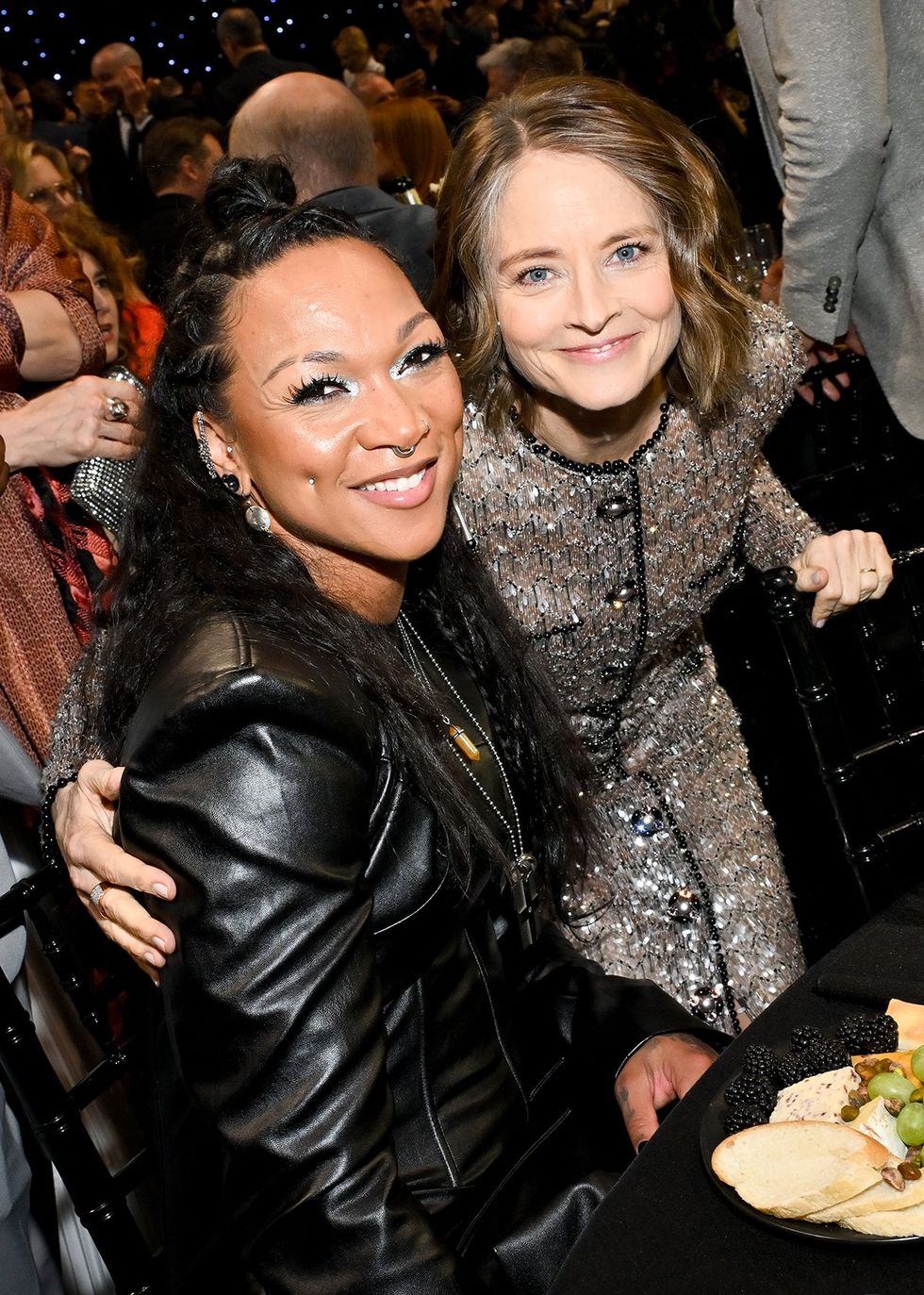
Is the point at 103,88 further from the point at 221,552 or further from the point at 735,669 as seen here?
the point at 221,552

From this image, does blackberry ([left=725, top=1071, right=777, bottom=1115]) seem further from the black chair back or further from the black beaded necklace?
the black beaded necklace

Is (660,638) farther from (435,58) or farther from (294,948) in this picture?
(435,58)

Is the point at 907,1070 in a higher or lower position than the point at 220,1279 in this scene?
higher

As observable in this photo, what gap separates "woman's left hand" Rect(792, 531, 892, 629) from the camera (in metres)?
1.98

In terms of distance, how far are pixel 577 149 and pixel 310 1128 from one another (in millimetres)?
1471

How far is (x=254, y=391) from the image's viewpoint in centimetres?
152

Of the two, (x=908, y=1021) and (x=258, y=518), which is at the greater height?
(x=258, y=518)

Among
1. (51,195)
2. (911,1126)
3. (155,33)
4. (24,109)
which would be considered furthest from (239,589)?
(155,33)

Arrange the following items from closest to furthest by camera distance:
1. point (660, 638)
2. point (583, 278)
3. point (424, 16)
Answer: point (583, 278) < point (660, 638) < point (424, 16)

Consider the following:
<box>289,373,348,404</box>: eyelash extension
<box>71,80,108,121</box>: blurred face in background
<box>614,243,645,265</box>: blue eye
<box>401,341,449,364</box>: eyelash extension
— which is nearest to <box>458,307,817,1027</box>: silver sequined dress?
<box>614,243,645,265</box>: blue eye

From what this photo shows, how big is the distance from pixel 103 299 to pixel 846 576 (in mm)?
2006

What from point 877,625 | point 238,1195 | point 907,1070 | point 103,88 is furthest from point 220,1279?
point 103,88

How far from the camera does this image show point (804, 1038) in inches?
46.0

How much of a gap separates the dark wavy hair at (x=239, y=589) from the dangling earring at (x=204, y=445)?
0.04 feet
